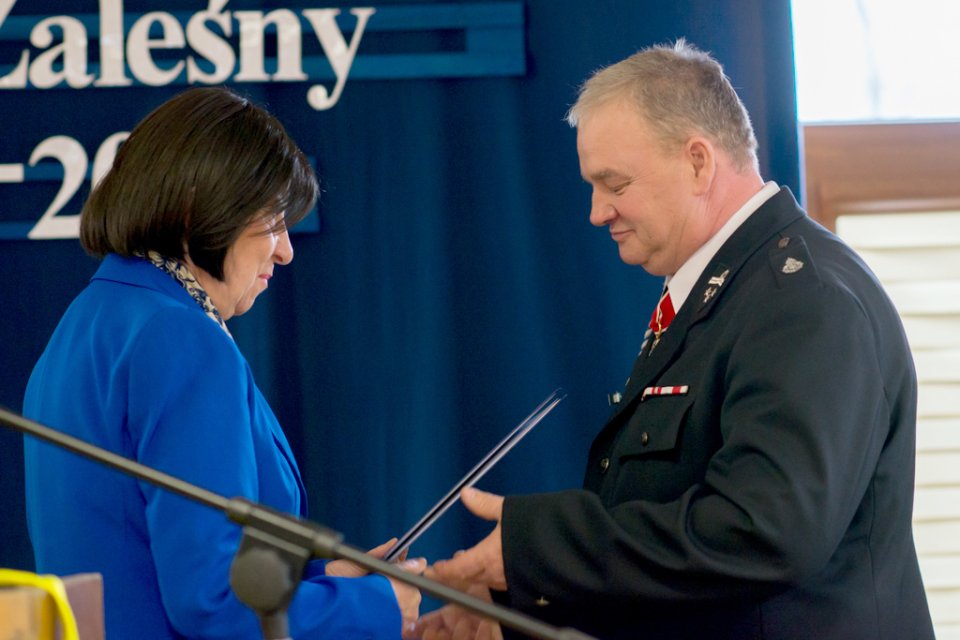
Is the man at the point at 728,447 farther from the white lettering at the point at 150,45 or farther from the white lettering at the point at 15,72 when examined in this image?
the white lettering at the point at 15,72

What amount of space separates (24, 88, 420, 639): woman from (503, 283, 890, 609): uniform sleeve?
0.23m

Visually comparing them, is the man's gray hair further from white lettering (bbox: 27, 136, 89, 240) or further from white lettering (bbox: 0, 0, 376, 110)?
white lettering (bbox: 27, 136, 89, 240)


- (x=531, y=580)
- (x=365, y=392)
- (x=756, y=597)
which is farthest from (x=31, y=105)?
(x=756, y=597)

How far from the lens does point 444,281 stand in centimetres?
261

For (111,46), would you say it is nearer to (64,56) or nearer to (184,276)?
(64,56)

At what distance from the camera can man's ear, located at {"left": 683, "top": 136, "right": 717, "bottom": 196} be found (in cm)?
171

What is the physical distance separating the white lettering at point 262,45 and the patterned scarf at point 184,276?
1.24 m

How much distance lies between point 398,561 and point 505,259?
3.48 feet

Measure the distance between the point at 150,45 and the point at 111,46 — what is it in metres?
0.09

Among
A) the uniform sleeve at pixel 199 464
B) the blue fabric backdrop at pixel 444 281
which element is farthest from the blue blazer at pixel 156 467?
the blue fabric backdrop at pixel 444 281

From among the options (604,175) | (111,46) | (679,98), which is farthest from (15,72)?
(679,98)

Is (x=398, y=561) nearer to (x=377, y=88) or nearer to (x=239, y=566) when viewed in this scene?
(x=239, y=566)

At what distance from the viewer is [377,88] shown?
264 cm

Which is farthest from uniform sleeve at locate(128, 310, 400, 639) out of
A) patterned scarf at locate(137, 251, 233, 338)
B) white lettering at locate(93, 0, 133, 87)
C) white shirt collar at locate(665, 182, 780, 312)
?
white lettering at locate(93, 0, 133, 87)
